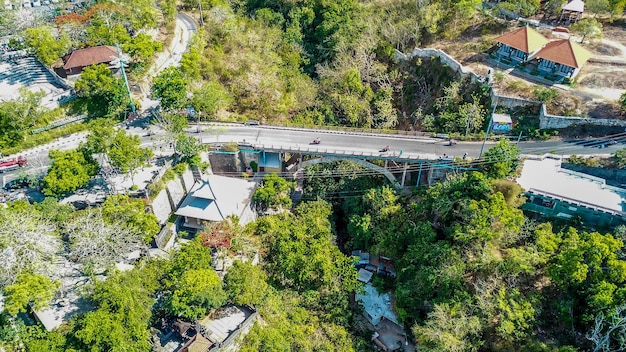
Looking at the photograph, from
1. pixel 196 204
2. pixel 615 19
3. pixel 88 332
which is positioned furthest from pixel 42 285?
pixel 615 19

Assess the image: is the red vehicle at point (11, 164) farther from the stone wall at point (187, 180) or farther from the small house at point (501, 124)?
the small house at point (501, 124)

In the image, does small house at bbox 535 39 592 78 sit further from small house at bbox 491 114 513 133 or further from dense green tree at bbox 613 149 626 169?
dense green tree at bbox 613 149 626 169

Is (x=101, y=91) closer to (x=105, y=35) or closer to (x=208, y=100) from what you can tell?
(x=105, y=35)

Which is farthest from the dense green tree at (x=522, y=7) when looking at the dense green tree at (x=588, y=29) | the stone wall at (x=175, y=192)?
the stone wall at (x=175, y=192)

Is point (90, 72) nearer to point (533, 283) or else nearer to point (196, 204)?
point (196, 204)

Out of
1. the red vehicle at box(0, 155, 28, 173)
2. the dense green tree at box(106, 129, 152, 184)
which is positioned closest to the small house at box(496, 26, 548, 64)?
the dense green tree at box(106, 129, 152, 184)

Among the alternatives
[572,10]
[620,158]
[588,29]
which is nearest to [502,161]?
[620,158]
